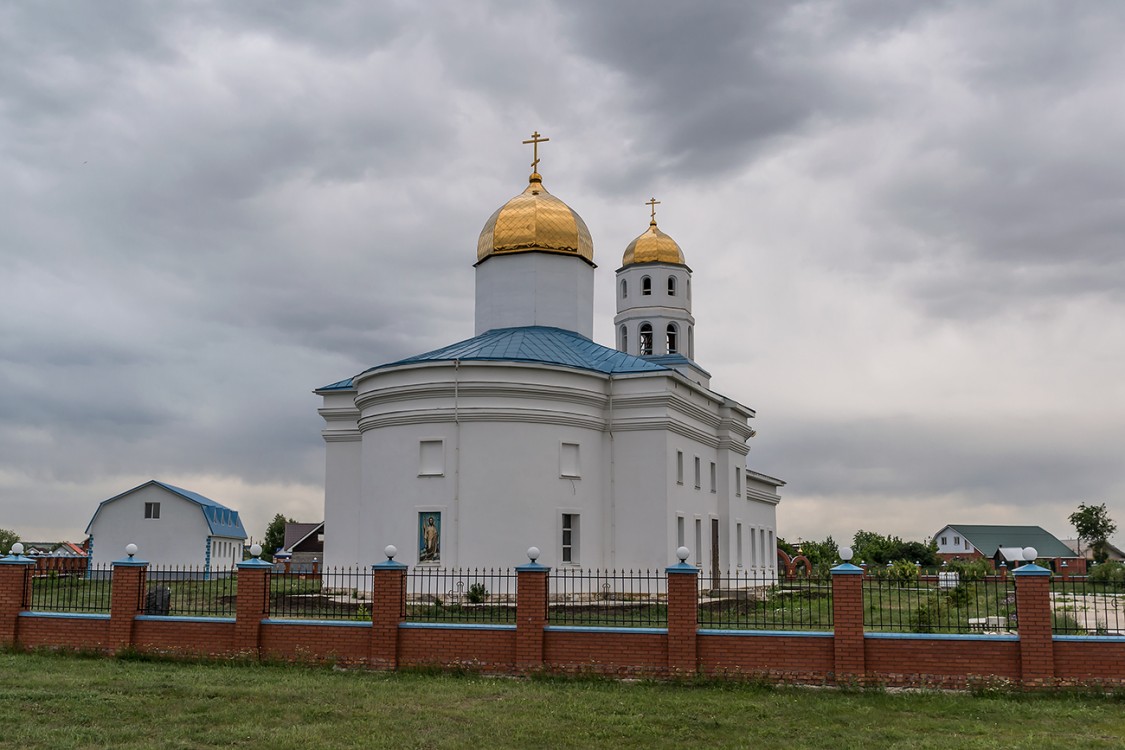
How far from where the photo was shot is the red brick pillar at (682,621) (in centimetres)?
1277

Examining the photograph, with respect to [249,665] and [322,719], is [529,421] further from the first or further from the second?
[322,719]

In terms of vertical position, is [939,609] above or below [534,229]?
below

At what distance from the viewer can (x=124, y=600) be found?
48.1 feet

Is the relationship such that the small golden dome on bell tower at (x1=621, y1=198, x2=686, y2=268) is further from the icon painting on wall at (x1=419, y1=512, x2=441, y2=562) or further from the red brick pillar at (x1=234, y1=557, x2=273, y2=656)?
the red brick pillar at (x1=234, y1=557, x2=273, y2=656)

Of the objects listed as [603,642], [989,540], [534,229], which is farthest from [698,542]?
[989,540]

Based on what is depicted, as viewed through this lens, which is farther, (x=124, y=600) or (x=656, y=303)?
(x=656, y=303)

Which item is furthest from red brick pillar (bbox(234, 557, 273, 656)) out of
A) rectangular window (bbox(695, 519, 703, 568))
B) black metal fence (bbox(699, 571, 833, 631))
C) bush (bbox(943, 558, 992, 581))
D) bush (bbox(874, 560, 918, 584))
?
rectangular window (bbox(695, 519, 703, 568))

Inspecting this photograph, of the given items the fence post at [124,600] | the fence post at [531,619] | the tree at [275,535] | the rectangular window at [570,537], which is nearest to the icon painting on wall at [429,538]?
the rectangular window at [570,537]

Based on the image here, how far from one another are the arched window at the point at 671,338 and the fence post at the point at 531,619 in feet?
73.3

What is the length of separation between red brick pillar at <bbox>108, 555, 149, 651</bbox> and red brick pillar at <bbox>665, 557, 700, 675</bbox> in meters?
7.57

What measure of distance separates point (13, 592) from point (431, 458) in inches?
375

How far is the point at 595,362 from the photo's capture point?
25906 millimetres

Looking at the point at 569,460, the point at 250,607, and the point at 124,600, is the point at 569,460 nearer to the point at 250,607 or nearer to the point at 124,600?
the point at 250,607

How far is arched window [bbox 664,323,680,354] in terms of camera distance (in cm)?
3516
